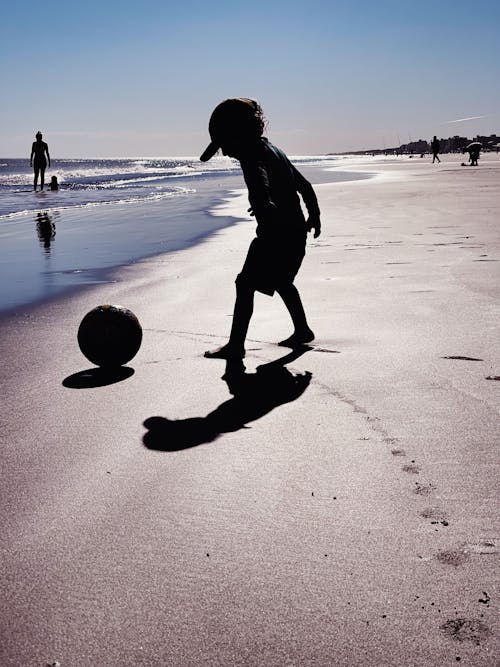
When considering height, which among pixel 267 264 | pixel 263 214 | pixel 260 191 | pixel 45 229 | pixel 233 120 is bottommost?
pixel 45 229

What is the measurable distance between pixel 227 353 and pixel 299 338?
596 mm

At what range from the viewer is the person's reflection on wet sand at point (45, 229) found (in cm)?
1146

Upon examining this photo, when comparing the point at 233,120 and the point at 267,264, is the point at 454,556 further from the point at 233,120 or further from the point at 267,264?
the point at 233,120

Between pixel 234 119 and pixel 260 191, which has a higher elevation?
pixel 234 119

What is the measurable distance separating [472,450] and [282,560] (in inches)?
47.0

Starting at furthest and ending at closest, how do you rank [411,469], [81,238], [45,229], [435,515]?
[45,229] → [81,238] → [411,469] → [435,515]

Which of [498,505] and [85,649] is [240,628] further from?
[498,505]

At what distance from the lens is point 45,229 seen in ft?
44.5

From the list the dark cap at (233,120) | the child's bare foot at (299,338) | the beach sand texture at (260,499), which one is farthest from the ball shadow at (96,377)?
the dark cap at (233,120)

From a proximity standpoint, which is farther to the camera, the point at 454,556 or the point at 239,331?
the point at 239,331

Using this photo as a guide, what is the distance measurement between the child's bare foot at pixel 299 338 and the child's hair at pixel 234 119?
141 cm

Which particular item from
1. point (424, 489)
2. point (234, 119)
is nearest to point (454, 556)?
point (424, 489)

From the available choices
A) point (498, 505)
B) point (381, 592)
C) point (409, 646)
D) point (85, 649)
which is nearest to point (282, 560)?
point (381, 592)

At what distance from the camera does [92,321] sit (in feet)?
15.0
